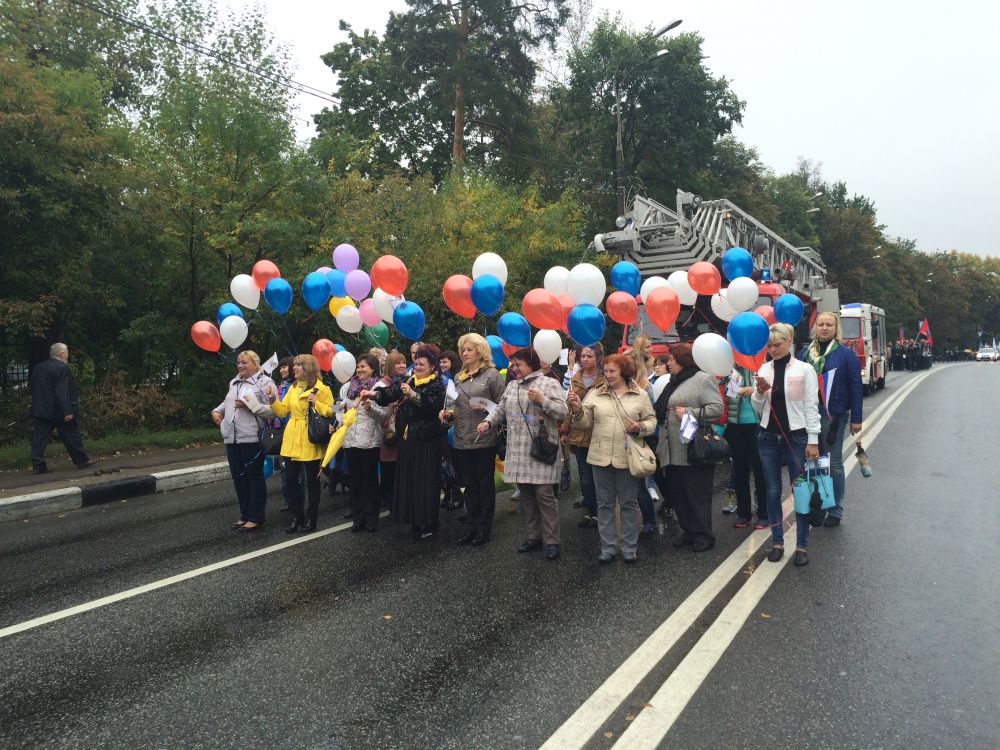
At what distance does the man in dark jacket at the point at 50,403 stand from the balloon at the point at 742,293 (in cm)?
895

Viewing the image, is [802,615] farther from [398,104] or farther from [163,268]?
[398,104]

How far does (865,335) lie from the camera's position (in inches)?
822

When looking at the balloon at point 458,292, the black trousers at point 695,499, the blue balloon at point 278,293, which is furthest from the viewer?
the blue balloon at point 278,293

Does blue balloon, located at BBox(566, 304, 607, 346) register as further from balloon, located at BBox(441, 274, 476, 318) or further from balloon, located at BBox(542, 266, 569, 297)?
balloon, located at BBox(542, 266, 569, 297)

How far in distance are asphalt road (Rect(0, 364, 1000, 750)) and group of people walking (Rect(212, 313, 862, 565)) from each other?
313 mm

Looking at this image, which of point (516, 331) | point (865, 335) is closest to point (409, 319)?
point (516, 331)

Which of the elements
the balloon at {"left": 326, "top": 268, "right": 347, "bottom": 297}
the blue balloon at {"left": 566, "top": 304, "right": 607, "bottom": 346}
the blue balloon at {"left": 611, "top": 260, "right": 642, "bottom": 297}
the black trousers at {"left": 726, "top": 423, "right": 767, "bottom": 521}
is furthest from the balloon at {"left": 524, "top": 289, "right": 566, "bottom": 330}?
the balloon at {"left": 326, "top": 268, "right": 347, "bottom": 297}

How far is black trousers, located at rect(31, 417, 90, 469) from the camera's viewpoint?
9781 mm

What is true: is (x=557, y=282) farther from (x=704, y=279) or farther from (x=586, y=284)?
(x=704, y=279)

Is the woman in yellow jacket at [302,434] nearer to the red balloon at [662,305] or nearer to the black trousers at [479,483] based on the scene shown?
the black trousers at [479,483]

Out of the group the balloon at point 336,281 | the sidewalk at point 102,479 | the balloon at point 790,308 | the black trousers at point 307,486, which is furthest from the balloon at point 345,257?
the balloon at point 790,308

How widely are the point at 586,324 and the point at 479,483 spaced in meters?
1.71

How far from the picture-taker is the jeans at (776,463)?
5480 mm

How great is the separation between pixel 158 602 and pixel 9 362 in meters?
9.98
